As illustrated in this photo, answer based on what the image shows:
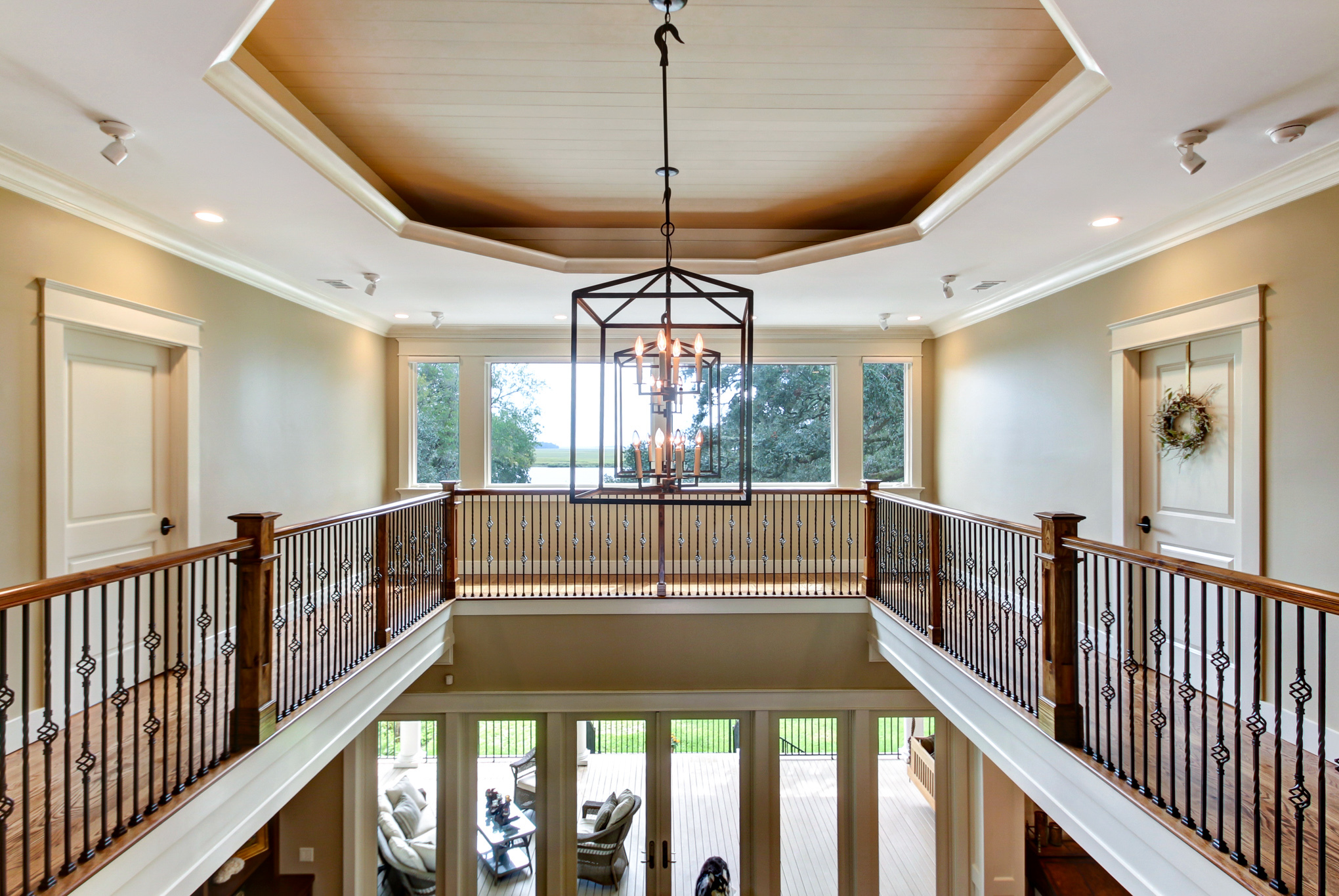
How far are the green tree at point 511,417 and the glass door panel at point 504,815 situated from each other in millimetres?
2504

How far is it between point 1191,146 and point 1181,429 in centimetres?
170

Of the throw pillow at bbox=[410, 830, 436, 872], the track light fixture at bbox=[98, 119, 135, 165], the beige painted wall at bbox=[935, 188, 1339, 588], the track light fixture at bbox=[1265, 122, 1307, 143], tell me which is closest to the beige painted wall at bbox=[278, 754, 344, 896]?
the throw pillow at bbox=[410, 830, 436, 872]

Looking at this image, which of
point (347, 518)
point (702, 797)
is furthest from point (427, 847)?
point (347, 518)

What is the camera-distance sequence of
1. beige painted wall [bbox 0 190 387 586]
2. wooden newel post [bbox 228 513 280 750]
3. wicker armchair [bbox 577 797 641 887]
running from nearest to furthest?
wooden newel post [bbox 228 513 280 750] → beige painted wall [bbox 0 190 387 586] → wicker armchair [bbox 577 797 641 887]

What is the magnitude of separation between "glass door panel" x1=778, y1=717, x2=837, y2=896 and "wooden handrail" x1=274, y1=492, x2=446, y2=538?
3397 millimetres

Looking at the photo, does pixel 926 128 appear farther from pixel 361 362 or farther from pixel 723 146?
pixel 361 362

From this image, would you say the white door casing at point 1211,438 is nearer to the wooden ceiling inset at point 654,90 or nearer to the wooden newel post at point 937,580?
the wooden newel post at point 937,580

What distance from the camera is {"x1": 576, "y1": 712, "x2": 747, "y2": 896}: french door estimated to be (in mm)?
5250

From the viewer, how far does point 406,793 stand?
18.1 ft

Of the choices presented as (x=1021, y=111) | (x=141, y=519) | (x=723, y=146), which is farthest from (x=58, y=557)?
(x=1021, y=111)

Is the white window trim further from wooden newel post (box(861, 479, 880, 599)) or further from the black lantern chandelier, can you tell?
the black lantern chandelier

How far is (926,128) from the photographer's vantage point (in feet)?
10.1

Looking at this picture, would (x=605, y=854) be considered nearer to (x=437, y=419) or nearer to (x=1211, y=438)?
(x=437, y=419)

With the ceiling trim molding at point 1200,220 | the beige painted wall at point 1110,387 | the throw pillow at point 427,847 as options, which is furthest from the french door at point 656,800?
the ceiling trim molding at point 1200,220
